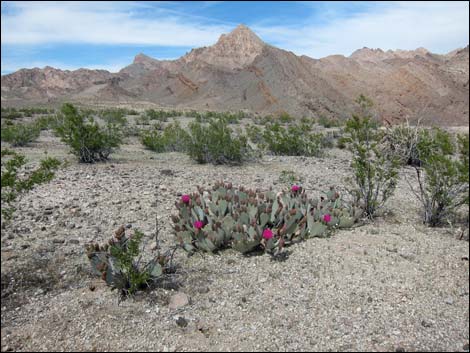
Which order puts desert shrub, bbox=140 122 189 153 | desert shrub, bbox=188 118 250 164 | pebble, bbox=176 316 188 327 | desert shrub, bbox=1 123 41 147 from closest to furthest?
pebble, bbox=176 316 188 327
desert shrub, bbox=188 118 250 164
desert shrub, bbox=1 123 41 147
desert shrub, bbox=140 122 189 153

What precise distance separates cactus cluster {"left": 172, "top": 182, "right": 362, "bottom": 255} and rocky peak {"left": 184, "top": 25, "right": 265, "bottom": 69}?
61.7 metres

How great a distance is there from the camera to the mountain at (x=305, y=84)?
112ft

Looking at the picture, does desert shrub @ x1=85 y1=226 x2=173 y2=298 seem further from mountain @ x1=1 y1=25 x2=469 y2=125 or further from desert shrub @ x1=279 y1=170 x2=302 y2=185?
mountain @ x1=1 y1=25 x2=469 y2=125

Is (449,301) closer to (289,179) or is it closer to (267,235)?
(267,235)

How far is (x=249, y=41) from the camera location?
68.6 m

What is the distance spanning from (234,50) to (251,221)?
66.9 metres

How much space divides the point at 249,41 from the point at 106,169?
63.3 m

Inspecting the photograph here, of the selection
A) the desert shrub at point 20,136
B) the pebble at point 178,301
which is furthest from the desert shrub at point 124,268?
the desert shrub at point 20,136

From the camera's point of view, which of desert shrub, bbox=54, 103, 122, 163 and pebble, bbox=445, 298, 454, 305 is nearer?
pebble, bbox=445, 298, 454, 305

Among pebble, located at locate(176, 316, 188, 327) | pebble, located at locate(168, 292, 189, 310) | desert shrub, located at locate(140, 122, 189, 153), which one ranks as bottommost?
pebble, located at locate(176, 316, 188, 327)

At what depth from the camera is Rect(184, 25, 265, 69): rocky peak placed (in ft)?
219

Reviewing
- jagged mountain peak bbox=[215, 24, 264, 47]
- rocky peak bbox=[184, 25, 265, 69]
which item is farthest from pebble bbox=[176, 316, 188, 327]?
jagged mountain peak bbox=[215, 24, 264, 47]

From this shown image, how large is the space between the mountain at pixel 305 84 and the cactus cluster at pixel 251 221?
12907 millimetres

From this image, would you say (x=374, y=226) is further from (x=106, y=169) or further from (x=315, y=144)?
(x=315, y=144)
